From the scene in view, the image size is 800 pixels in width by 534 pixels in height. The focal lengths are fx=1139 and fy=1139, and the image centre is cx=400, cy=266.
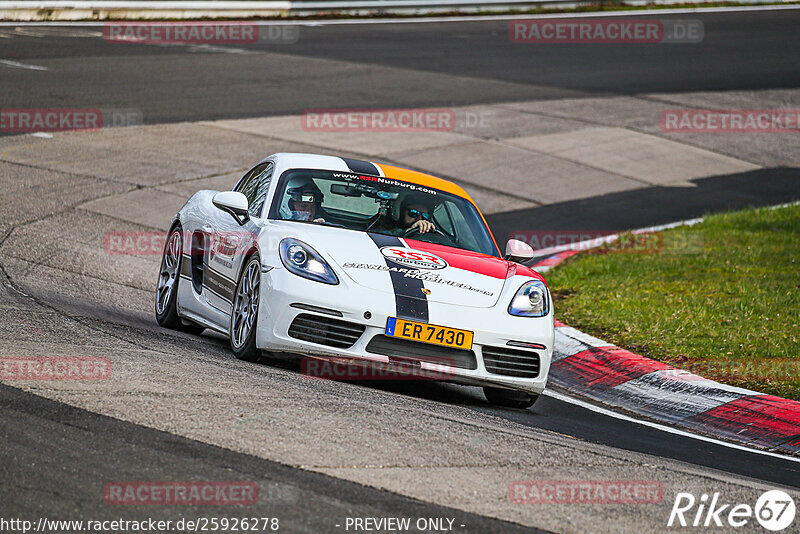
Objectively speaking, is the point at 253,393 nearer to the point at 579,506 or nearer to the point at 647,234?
the point at 579,506

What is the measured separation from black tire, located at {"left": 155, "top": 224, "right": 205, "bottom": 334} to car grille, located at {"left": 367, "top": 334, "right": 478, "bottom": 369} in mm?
2479

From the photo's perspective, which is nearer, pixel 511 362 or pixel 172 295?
pixel 511 362

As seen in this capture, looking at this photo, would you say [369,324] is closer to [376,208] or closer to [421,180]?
[376,208]

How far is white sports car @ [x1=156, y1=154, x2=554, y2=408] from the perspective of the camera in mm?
6938

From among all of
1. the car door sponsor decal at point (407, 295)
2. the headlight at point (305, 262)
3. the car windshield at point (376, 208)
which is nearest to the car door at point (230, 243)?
the car windshield at point (376, 208)

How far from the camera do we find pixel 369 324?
22.6ft

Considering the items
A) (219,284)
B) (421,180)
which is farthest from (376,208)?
(219,284)

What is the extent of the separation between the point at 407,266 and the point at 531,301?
856 mm

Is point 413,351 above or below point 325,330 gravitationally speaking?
below

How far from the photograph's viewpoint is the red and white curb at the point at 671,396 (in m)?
7.20

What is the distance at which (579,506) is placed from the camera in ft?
16.1

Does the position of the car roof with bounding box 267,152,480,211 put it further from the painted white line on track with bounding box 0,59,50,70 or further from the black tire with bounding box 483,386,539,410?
the painted white line on track with bounding box 0,59,50,70

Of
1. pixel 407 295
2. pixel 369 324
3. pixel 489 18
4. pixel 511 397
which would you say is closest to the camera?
pixel 369 324

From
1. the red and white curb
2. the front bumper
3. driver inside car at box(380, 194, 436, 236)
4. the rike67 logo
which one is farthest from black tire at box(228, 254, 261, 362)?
the rike67 logo
